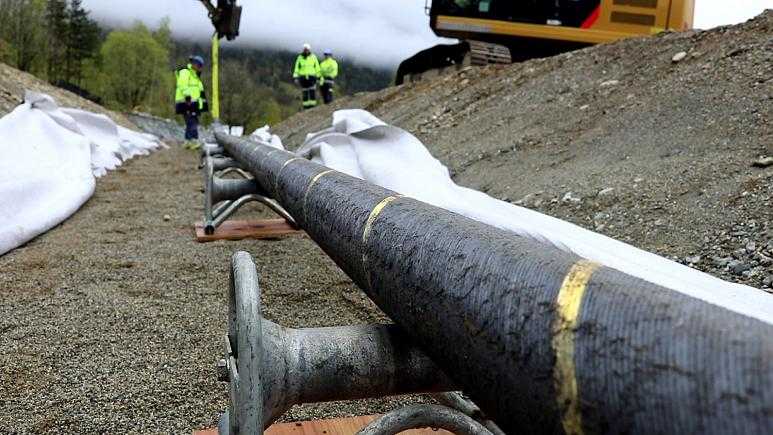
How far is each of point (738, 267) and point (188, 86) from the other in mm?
10954

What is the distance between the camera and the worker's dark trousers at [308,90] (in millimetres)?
14734

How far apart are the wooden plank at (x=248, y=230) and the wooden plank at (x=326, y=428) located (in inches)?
97.9

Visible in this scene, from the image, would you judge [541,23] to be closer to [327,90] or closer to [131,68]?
[327,90]

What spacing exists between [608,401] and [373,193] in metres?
0.88

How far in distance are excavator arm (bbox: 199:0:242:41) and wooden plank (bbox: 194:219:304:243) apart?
864cm

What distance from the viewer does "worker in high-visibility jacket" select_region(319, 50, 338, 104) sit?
1555 cm

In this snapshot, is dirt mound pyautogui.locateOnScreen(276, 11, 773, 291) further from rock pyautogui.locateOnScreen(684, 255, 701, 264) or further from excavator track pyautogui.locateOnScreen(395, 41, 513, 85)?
excavator track pyautogui.locateOnScreen(395, 41, 513, 85)

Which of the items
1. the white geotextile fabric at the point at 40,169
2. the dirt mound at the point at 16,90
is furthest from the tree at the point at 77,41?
the white geotextile fabric at the point at 40,169

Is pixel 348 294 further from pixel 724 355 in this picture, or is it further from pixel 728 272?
pixel 724 355

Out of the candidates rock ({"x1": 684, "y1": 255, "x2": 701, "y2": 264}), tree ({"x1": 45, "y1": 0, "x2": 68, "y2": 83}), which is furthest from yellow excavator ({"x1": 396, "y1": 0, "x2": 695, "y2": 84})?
tree ({"x1": 45, "y1": 0, "x2": 68, "y2": 83})

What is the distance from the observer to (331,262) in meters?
3.66

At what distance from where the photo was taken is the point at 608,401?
0.66 meters

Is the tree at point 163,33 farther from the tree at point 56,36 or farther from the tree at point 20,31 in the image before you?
the tree at point 20,31

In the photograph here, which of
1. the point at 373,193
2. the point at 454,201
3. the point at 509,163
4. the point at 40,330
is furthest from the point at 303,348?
the point at 509,163
